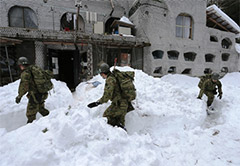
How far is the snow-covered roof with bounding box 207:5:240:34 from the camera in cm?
1202

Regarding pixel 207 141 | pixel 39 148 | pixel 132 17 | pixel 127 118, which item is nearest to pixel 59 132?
pixel 39 148

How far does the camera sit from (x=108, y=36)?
8.50 m

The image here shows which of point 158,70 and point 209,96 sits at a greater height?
point 158,70

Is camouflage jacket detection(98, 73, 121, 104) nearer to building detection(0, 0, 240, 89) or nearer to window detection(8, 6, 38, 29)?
building detection(0, 0, 240, 89)

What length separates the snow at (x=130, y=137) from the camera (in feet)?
5.82

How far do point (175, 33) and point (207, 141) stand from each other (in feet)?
35.4

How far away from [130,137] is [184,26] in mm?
12554

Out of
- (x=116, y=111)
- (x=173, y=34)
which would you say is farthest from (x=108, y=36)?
(x=116, y=111)

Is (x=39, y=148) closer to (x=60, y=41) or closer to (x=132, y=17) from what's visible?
(x=60, y=41)

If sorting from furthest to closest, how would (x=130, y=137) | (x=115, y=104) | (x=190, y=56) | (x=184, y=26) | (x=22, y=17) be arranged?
(x=190, y=56)
(x=184, y=26)
(x=22, y=17)
(x=115, y=104)
(x=130, y=137)

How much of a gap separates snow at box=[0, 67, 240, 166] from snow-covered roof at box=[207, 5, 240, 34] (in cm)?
1182

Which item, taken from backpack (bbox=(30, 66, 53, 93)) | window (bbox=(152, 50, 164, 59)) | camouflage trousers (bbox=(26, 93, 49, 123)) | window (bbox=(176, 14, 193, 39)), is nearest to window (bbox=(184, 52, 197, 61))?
window (bbox=(176, 14, 193, 39))

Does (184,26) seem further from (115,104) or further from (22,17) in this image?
(22,17)

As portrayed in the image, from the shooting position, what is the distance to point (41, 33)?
7.33 m
